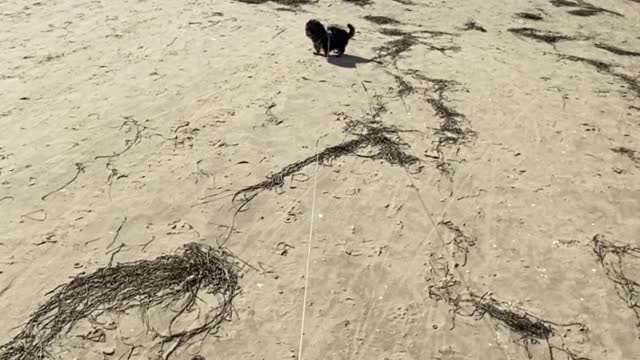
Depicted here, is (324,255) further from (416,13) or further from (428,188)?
(416,13)

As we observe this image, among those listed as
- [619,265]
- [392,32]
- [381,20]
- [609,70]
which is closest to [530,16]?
A: [609,70]

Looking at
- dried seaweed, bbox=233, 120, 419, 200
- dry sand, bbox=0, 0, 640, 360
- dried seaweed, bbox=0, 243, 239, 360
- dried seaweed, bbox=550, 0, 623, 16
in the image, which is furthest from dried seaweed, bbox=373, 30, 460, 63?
dried seaweed, bbox=0, 243, 239, 360

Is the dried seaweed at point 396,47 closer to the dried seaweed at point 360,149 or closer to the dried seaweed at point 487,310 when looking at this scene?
the dried seaweed at point 360,149

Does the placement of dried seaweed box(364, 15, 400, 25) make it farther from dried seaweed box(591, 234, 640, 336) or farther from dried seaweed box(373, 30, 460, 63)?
dried seaweed box(591, 234, 640, 336)

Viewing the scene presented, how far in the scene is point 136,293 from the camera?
3.35 m

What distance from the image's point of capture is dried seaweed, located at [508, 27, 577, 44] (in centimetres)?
905

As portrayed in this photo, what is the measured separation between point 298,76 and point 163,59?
205 cm

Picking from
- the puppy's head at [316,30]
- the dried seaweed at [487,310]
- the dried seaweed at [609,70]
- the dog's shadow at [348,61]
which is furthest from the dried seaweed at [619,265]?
the puppy's head at [316,30]

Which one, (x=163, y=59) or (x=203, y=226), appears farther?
(x=163, y=59)

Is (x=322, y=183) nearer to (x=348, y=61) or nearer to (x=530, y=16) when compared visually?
(x=348, y=61)

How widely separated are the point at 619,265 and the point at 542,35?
676 cm

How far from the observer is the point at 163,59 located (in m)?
7.00

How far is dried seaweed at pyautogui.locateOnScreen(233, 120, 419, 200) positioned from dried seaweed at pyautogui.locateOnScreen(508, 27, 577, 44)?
17.3 ft

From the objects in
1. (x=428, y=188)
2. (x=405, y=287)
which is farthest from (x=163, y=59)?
(x=405, y=287)
